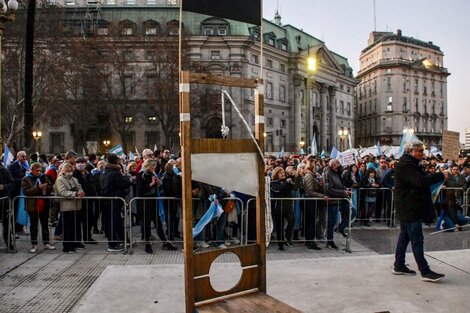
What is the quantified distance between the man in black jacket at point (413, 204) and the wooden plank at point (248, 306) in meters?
3.12

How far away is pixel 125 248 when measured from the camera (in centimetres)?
913

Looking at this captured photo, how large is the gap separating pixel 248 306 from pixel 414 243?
11.2 feet

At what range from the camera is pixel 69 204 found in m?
9.27

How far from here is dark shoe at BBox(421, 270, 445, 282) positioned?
20.6 feet

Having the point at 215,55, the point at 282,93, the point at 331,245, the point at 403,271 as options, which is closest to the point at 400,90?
the point at 282,93

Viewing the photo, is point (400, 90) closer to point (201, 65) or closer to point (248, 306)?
point (201, 65)

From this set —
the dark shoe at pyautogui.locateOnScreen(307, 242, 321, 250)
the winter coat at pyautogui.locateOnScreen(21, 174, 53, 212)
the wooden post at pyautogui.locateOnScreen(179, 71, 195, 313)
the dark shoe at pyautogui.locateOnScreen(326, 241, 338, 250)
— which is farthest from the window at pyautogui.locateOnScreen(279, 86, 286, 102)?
the wooden post at pyautogui.locateOnScreen(179, 71, 195, 313)

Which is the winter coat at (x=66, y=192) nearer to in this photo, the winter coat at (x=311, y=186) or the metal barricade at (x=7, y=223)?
the metal barricade at (x=7, y=223)

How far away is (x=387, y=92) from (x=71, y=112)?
79.3 metres

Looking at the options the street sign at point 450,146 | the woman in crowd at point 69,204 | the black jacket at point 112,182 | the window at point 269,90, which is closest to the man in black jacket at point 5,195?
the woman in crowd at point 69,204

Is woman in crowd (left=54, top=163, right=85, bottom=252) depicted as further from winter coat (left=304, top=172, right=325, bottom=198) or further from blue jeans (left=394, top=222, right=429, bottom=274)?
blue jeans (left=394, top=222, right=429, bottom=274)

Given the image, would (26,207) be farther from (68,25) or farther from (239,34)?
(239,34)

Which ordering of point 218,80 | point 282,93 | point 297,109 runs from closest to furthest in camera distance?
point 218,80, point 282,93, point 297,109

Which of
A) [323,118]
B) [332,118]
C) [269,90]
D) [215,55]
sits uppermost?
[215,55]
